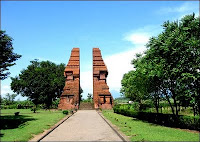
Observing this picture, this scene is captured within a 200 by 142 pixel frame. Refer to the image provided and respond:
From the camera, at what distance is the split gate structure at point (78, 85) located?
124ft

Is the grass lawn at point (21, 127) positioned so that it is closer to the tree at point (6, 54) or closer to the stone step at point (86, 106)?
the tree at point (6, 54)

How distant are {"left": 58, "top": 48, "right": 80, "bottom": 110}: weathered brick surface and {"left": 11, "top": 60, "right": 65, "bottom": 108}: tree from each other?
27.4 feet

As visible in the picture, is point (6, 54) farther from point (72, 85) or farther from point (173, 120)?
point (72, 85)

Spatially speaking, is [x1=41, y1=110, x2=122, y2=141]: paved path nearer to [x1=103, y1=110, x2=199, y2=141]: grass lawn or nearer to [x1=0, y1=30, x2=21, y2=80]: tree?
[x1=103, y1=110, x2=199, y2=141]: grass lawn

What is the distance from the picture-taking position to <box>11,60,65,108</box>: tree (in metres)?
46.3

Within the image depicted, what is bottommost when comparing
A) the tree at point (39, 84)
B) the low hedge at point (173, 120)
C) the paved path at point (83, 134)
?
the paved path at point (83, 134)

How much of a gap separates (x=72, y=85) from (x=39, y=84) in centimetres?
1018

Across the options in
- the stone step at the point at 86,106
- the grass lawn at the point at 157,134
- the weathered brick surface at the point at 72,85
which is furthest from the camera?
the stone step at the point at 86,106

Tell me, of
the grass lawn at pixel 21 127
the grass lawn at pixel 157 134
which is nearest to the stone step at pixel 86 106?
the grass lawn at pixel 21 127

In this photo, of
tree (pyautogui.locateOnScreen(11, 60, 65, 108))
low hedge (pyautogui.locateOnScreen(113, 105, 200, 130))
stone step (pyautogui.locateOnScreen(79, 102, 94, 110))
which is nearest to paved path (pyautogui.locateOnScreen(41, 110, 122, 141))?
low hedge (pyautogui.locateOnScreen(113, 105, 200, 130))

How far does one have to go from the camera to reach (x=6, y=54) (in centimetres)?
1459

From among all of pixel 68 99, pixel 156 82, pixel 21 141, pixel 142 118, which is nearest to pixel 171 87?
pixel 156 82

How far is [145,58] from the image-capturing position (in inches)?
593

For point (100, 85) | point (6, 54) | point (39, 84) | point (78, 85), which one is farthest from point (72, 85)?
point (6, 54)
